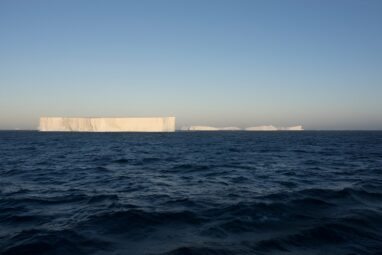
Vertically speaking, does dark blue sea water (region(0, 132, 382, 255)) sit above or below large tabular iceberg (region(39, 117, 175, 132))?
below

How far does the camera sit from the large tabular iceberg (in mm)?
106969

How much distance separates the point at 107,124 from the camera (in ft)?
350

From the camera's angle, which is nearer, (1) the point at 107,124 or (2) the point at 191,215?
(2) the point at 191,215

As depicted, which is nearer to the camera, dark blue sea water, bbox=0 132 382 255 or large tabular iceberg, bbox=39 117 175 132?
dark blue sea water, bbox=0 132 382 255

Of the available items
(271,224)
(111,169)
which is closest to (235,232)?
(271,224)

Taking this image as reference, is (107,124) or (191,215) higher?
(107,124)

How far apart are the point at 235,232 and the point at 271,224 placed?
104cm

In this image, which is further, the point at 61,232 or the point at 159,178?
the point at 159,178

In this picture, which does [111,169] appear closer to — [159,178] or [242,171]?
[159,178]

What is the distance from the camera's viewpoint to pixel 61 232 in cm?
646

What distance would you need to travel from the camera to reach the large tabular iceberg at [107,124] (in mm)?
106969

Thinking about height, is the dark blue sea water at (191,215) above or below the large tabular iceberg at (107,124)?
below

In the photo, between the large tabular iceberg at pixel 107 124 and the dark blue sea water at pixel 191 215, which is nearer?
the dark blue sea water at pixel 191 215

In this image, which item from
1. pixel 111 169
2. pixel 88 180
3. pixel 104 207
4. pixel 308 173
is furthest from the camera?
pixel 111 169
